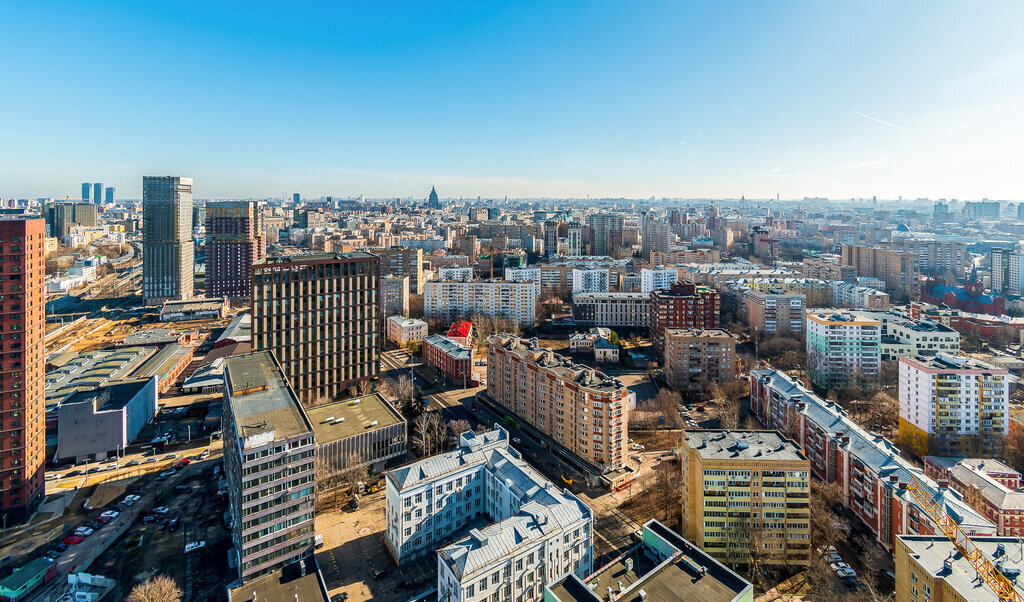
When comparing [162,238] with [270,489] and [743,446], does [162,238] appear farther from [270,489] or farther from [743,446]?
[743,446]

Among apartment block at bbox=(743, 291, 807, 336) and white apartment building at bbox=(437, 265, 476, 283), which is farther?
white apartment building at bbox=(437, 265, 476, 283)

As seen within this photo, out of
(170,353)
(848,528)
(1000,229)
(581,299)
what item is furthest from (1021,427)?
(1000,229)

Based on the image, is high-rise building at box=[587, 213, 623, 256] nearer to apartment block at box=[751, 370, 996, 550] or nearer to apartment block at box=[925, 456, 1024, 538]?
apartment block at box=[751, 370, 996, 550]

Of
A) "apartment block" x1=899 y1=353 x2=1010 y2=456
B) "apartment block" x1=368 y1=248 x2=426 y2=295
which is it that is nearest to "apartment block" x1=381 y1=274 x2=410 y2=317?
"apartment block" x1=368 y1=248 x2=426 y2=295

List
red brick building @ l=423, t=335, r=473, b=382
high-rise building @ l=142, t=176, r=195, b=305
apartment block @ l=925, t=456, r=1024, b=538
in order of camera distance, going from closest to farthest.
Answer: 1. apartment block @ l=925, t=456, r=1024, b=538
2. red brick building @ l=423, t=335, r=473, b=382
3. high-rise building @ l=142, t=176, r=195, b=305

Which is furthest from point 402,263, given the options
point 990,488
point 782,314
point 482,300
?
point 990,488

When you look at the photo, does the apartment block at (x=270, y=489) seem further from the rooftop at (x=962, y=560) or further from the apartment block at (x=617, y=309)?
the apartment block at (x=617, y=309)
